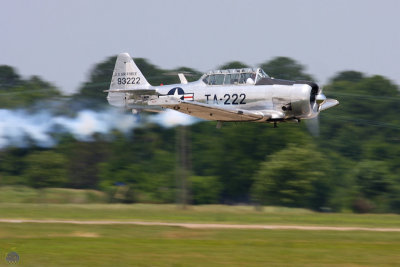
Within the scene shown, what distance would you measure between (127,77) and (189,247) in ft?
43.6

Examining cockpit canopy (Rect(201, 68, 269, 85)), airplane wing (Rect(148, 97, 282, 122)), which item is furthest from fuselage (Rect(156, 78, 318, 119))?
airplane wing (Rect(148, 97, 282, 122))

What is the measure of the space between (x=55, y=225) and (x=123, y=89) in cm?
712

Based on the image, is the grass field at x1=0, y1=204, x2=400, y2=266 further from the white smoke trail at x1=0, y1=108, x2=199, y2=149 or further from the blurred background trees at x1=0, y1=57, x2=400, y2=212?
the blurred background trees at x1=0, y1=57, x2=400, y2=212

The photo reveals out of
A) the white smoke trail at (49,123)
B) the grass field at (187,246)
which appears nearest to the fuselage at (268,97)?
the grass field at (187,246)

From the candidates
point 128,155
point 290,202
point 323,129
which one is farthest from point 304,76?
point 290,202

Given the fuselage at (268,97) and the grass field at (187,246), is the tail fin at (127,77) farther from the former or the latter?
the grass field at (187,246)

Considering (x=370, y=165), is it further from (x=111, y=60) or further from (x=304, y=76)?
(x=111, y=60)

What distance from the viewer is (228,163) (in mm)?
70062

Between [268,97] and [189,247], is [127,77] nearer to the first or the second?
[268,97]

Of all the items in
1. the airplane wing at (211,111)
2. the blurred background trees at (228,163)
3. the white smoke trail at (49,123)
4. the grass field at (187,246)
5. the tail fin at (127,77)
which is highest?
the tail fin at (127,77)

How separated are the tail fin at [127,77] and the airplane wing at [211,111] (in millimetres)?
3631

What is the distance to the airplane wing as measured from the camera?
2808cm

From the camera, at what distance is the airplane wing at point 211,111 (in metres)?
28.1

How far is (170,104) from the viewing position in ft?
94.7
